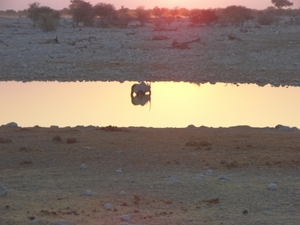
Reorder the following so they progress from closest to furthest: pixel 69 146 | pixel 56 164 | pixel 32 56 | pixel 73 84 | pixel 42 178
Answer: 1. pixel 42 178
2. pixel 56 164
3. pixel 69 146
4. pixel 73 84
5. pixel 32 56

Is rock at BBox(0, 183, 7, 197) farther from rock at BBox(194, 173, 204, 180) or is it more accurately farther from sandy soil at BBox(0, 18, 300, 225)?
rock at BBox(194, 173, 204, 180)

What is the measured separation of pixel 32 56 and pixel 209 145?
16.4 m

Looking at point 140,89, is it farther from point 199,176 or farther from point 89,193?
point 89,193

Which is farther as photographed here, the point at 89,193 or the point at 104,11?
the point at 104,11

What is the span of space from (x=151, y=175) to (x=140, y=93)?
30.0ft

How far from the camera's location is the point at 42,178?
7.28 metres

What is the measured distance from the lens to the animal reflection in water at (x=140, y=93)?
52.7 feet

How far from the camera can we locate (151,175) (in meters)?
7.45

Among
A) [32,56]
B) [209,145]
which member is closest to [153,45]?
[32,56]

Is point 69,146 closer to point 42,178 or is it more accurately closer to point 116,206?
point 42,178

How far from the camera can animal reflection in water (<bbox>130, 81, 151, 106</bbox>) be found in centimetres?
1608

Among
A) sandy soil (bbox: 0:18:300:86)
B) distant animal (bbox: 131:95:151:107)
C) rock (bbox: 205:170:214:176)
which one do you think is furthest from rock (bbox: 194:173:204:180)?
sandy soil (bbox: 0:18:300:86)

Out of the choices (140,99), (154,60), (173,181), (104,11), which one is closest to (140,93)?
(140,99)

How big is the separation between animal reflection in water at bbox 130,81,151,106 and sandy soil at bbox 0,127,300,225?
525 centimetres
